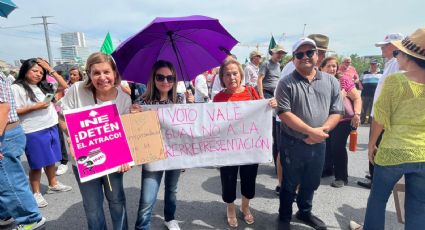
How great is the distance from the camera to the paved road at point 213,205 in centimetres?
321

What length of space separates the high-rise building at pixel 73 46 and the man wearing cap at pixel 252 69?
87.0 metres

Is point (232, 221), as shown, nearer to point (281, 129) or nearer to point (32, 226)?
point (281, 129)

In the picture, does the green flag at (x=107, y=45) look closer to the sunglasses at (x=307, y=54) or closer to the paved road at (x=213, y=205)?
the paved road at (x=213, y=205)

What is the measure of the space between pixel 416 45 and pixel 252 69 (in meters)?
4.94

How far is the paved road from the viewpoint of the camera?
3.21 m

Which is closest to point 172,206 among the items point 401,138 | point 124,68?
point 124,68

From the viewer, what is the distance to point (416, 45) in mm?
2018

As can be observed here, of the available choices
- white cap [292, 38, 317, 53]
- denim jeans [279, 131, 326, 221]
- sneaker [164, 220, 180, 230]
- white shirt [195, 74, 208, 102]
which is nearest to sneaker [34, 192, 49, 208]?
sneaker [164, 220, 180, 230]

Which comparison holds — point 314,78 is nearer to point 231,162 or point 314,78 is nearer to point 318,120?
point 318,120

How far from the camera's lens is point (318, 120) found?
8.75ft

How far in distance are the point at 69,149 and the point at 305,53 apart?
2236 mm

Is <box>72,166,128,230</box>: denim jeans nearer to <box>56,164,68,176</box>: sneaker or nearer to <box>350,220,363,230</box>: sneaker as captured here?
<box>350,220,363,230</box>: sneaker

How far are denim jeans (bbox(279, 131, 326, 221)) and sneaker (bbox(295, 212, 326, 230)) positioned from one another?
0.33 m

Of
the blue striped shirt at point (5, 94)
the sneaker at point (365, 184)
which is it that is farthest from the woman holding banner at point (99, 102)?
the sneaker at point (365, 184)
